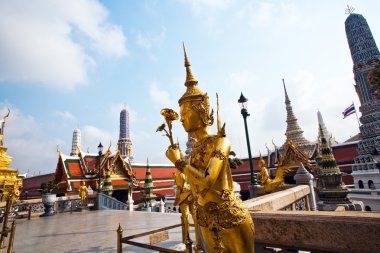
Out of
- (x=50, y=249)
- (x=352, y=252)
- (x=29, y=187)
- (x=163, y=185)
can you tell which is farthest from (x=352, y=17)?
(x=29, y=187)

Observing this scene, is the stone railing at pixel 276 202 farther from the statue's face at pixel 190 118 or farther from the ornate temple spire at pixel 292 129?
the ornate temple spire at pixel 292 129

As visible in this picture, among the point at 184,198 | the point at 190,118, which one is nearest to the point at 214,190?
the point at 190,118

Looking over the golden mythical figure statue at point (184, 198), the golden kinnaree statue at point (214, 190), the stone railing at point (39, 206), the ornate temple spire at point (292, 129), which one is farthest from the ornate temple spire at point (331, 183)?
the ornate temple spire at point (292, 129)

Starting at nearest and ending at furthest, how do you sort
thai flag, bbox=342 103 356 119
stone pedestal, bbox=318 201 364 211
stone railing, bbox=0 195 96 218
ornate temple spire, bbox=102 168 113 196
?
stone pedestal, bbox=318 201 364 211 → stone railing, bbox=0 195 96 218 → ornate temple spire, bbox=102 168 113 196 → thai flag, bbox=342 103 356 119

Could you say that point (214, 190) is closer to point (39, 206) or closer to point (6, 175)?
point (39, 206)

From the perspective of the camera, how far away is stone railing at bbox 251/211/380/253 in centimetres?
241

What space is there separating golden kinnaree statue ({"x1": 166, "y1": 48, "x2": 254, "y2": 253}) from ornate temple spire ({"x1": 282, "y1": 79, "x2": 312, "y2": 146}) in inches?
1275

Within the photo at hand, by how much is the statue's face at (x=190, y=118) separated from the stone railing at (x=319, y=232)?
1831 mm

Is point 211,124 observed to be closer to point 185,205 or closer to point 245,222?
point 245,222

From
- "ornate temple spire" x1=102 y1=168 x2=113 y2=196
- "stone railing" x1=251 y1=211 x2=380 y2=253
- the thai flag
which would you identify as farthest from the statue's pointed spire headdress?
the thai flag

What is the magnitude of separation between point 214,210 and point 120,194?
89.9 ft

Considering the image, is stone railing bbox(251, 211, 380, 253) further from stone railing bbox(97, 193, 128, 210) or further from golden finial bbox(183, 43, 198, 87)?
stone railing bbox(97, 193, 128, 210)

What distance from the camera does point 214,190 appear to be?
2.28 meters

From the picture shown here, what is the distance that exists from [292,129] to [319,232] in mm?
35200
